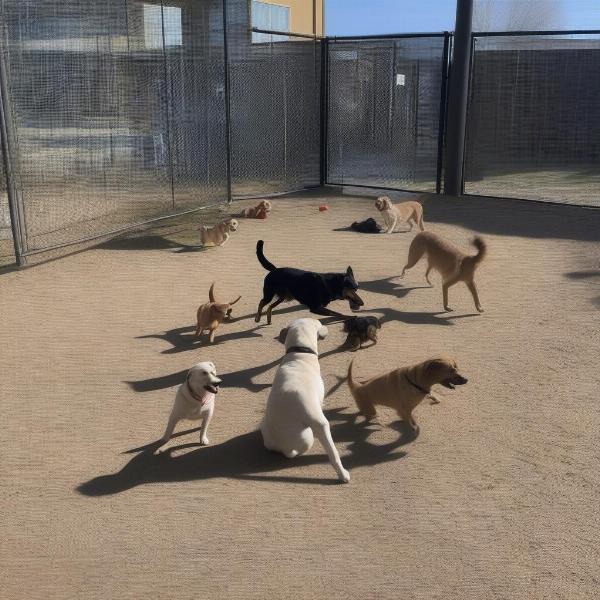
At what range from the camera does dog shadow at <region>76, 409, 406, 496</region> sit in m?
4.16

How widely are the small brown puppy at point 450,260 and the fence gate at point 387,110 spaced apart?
6942mm

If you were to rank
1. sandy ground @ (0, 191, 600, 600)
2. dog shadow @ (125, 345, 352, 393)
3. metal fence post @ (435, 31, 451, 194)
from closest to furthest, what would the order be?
sandy ground @ (0, 191, 600, 600) < dog shadow @ (125, 345, 352, 393) < metal fence post @ (435, 31, 451, 194)

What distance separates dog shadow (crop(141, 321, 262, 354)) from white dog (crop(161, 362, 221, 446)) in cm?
170

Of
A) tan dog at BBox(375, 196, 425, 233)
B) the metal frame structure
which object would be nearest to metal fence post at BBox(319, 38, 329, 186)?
the metal frame structure

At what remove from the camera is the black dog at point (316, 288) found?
6090 millimetres

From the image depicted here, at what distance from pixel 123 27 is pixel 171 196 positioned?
275 cm

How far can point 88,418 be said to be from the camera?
16.3 feet

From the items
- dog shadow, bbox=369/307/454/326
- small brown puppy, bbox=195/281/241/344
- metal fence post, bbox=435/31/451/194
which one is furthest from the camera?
metal fence post, bbox=435/31/451/194

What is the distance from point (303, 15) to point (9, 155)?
18.2 meters

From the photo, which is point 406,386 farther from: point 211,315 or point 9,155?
point 9,155

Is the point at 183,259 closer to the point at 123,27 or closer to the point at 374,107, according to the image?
the point at 123,27

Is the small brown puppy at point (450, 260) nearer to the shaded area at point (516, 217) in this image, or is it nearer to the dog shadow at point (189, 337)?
the dog shadow at point (189, 337)

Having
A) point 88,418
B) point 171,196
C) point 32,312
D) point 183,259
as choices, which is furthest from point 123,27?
point 88,418

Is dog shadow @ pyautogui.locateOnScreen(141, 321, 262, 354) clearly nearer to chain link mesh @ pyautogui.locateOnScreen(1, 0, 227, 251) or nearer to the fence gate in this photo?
chain link mesh @ pyautogui.locateOnScreen(1, 0, 227, 251)
